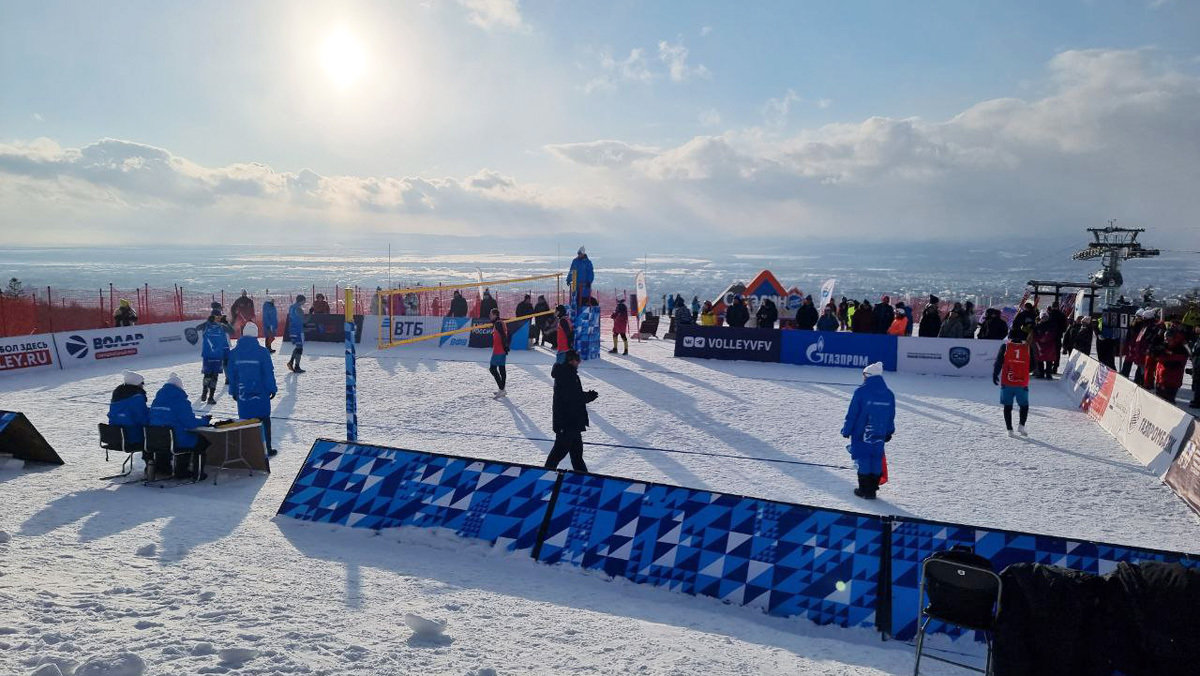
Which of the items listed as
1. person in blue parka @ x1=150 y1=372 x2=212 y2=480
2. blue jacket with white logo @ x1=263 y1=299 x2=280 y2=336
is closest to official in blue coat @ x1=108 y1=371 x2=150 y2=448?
person in blue parka @ x1=150 y1=372 x2=212 y2=480

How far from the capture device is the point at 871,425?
8.24 m

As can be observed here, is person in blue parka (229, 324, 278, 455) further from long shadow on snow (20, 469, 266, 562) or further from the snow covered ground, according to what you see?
long shadow on snow (20, 469, 266, 562)

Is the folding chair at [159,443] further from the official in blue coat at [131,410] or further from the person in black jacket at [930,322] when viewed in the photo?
the person in black jacket at [930,322]

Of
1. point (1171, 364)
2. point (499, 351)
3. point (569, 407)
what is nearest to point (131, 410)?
point (569, 407)

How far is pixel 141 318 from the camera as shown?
28.2 meters

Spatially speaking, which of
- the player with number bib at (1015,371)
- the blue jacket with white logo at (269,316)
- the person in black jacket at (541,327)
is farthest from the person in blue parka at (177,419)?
the person in black jacket at (541,327)

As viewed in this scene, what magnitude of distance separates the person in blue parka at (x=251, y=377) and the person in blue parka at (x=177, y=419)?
0.96 metres

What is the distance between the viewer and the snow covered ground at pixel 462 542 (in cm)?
460

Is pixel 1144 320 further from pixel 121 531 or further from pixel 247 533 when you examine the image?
pixel 121 531

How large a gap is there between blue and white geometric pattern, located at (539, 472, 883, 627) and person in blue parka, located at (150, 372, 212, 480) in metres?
4.88

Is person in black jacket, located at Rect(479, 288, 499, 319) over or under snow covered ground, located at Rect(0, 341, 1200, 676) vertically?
over

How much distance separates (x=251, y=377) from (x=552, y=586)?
5.85 m

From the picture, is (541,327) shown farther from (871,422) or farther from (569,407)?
(871,422)

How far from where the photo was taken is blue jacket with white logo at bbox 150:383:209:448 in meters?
8.43
